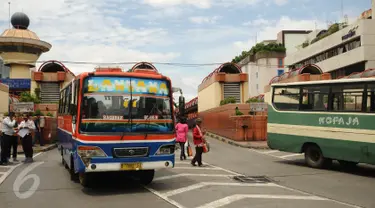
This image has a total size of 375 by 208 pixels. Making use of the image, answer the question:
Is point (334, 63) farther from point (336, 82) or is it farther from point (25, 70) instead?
point (25, 70)

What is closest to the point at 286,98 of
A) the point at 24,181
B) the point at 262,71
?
the point at 24,181

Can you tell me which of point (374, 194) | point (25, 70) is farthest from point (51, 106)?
point (25, 70)

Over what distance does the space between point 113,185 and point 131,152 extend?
5.51ft

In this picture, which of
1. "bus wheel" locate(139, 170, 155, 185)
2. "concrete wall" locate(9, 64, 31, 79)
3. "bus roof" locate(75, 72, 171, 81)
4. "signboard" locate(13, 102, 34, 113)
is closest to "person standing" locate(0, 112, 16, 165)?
"signboard" locate(13, 102, 34, 113)

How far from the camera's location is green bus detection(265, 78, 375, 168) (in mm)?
11680

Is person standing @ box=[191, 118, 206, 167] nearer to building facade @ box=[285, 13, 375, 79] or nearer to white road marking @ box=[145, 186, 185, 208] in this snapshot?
white road marking @ box=[145, 186, 185, 208]

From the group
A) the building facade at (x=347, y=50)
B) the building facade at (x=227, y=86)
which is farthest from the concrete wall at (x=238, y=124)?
the building facade at (x=347, y=50)

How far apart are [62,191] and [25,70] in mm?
48017

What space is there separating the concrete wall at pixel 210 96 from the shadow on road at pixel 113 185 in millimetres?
20546

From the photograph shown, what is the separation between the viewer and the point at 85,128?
8508 mm

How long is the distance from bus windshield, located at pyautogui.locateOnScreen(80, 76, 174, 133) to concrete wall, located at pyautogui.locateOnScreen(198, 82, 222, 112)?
22.0m

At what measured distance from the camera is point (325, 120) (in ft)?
42.4

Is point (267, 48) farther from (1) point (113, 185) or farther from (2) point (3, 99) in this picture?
(1) point (113, 185)

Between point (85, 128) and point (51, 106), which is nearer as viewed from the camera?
point (85, 128)
